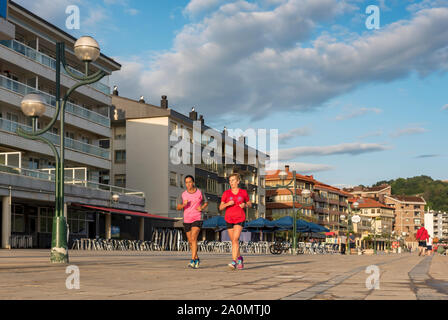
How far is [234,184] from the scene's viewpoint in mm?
11258

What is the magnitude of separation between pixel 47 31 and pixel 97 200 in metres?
13.0

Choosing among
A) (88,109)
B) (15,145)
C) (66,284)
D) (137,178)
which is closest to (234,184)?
(66,284)

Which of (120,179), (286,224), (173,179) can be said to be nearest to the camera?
(286,224)

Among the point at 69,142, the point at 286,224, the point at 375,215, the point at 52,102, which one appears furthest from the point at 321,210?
the point at 286,224

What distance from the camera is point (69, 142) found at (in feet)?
152

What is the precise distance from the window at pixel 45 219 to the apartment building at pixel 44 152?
65mm

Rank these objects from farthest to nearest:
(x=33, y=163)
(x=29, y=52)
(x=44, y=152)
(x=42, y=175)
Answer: (x=33, y=163) → (x=44, y=152) → (x=29, y=52) → (x=42, y=175)

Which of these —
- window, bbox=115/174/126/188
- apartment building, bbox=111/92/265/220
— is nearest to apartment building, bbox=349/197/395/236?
apartment building, bbox=111/92/265/220

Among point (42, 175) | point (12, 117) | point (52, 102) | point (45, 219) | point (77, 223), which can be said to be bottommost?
point (77, 223)

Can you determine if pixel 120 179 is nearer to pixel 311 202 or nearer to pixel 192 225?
pixel 192 225

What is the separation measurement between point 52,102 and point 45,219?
30.1 feet

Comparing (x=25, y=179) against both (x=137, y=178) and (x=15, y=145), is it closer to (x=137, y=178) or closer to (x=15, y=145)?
(x=15, y=145)

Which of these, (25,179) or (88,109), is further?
(88,109)

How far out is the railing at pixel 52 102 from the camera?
1539 inches
